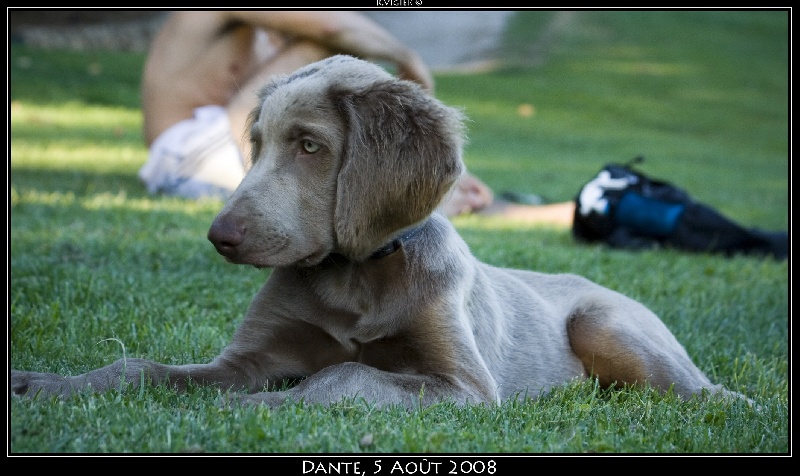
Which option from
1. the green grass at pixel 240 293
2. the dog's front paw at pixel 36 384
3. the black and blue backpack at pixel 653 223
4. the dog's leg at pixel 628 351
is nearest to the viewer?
the green grass at pixel 240 293

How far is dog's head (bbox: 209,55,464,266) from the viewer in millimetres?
3891

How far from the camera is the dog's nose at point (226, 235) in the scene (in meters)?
3.64

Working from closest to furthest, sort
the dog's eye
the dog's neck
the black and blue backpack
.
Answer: the dog's eye
the dog's neck
the black and blue backpack

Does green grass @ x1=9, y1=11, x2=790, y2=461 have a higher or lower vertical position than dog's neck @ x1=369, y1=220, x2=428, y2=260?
lower

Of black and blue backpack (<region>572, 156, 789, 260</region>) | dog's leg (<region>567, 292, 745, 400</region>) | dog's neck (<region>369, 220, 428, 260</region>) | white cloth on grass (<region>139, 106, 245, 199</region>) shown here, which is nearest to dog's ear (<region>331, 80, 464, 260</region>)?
dog's neck (<region>369, 220, 428, 260</region>)

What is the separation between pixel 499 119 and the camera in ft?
72.1

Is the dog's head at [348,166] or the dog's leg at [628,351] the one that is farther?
the dog's leg at [628,351]

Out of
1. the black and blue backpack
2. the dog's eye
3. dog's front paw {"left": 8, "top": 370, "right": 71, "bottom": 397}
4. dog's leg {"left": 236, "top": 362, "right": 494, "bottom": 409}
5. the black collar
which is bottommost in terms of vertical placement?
the black and blue backpack

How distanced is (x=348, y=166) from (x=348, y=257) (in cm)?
41

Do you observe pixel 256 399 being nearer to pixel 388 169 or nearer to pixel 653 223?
pixel 388 169

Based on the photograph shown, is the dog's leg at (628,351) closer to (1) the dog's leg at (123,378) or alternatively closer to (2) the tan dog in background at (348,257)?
(2) the tan dog in background at (348,257)

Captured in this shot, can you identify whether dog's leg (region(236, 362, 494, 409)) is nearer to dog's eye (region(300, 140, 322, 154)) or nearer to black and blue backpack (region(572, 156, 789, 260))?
dog's eye (region(300, 140, 322, 154))

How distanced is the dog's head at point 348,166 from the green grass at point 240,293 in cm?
78

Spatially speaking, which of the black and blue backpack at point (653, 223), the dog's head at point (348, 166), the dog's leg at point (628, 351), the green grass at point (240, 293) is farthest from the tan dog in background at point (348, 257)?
the black and blue backpack at point (653, 223)
